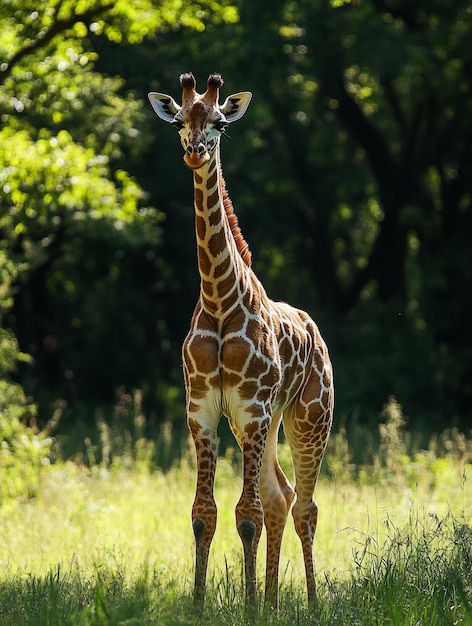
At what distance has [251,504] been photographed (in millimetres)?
6422

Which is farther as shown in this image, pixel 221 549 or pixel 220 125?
pixel 221 549

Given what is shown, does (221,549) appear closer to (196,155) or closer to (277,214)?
(196,155)

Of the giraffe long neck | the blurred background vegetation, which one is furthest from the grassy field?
the blurred background vegetation

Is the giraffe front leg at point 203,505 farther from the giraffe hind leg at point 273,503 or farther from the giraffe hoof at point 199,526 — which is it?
the giraffe hind leg at point 273,503

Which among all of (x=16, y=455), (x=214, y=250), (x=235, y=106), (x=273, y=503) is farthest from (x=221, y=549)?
(x=16, y=455)

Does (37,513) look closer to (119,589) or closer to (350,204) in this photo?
(119,589)

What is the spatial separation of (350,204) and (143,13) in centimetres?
1436

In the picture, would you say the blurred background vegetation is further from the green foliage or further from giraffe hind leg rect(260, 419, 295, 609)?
giraffe hind leg rect(260, 419, 295, 609)

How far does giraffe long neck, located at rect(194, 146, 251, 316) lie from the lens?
6.55m

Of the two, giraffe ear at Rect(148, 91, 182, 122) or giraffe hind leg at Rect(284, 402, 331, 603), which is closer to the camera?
giraffe ear at Rect(148, 91, 182, 122)

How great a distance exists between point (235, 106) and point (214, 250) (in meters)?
0.93

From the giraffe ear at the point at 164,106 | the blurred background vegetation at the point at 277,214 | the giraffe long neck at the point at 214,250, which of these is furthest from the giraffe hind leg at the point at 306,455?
the blurred background vegetation at the point at 277,214

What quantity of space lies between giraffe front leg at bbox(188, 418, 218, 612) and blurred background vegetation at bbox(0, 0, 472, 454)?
22.8 ft

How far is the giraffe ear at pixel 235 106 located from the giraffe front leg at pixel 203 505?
1.88m
